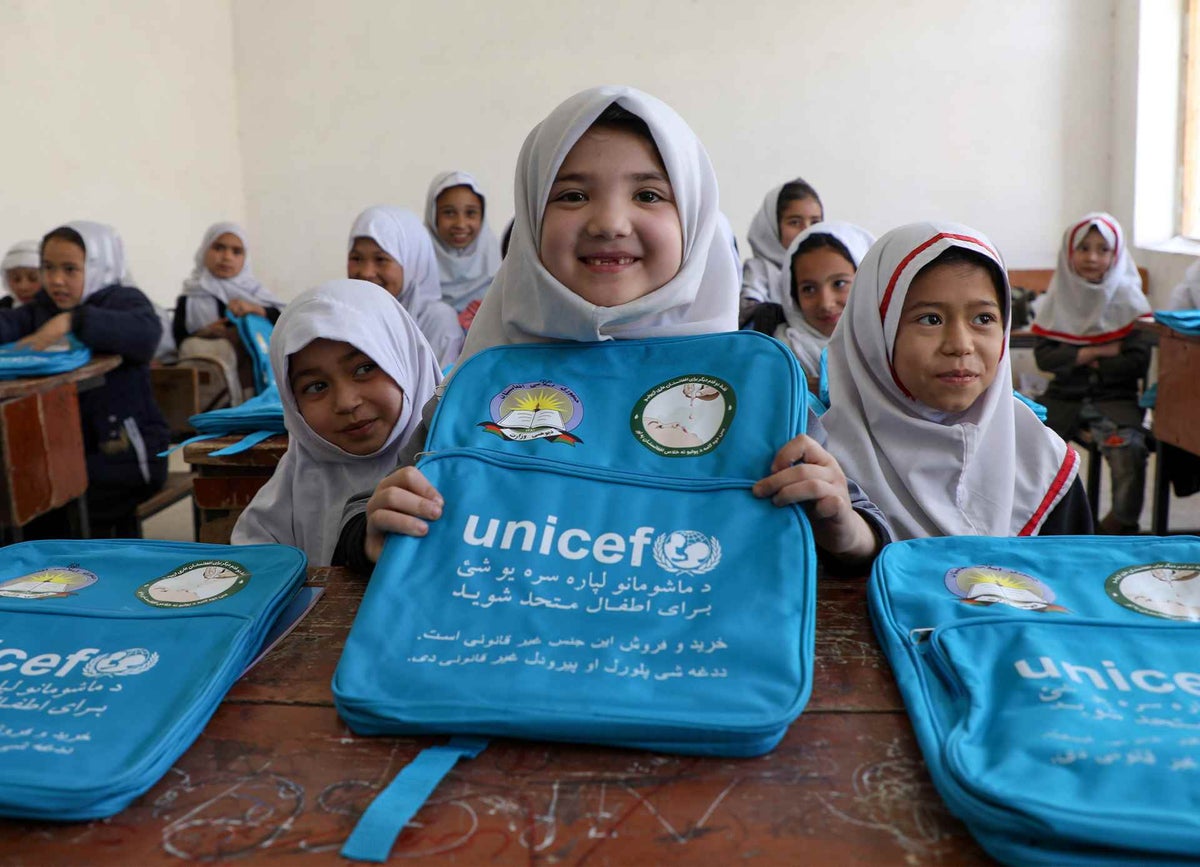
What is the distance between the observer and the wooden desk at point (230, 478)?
2.09m

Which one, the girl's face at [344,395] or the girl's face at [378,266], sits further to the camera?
the girl's face at [378,266]

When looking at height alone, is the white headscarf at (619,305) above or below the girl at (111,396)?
above

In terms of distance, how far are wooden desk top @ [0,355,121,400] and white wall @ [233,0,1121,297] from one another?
4627 mm

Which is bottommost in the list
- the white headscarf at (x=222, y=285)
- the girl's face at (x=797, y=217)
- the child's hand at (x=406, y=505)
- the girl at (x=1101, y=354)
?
the girl at (x=1101, y=354)

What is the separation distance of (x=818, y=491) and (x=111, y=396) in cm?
322

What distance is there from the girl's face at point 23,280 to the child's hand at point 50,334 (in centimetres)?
121

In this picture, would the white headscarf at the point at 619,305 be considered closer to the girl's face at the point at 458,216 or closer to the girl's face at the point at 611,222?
the girl's face at the point at 611,222

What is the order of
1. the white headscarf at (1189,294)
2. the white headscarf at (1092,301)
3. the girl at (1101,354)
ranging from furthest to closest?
the white headscarf at (1092,301) → the white headscarf at (1189,294) → the girl at (1101,354)

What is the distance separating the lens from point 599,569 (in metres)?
0.86

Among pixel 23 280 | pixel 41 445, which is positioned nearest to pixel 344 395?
pixel 41 445

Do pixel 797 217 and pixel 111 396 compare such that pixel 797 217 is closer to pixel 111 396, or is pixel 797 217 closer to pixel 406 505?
pixel 111 396

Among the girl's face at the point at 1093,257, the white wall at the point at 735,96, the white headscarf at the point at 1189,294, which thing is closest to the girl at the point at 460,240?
the white wall at the point at 735,96

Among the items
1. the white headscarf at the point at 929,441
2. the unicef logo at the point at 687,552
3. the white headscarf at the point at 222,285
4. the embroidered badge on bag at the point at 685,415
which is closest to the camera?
the unicef logo at the point at 687,552

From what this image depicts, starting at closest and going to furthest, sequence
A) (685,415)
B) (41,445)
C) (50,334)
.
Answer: (685,415) → (41,445) → (50,334)
